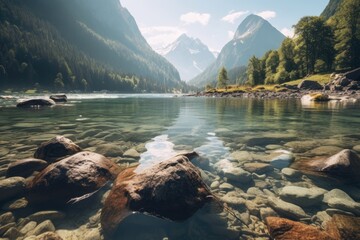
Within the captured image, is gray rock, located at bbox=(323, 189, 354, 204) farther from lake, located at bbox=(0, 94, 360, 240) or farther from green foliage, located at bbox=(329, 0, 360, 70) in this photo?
green foliage, located at bbox=(329, 0, 360, 70)

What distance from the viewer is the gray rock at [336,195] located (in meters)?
6.39

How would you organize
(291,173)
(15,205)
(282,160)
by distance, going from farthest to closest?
1. (282,160)
2. (291,173)
3. (15,205)

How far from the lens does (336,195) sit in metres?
6.56

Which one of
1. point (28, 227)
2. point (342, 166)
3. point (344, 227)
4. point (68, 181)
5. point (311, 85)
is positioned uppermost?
point (311, 85)

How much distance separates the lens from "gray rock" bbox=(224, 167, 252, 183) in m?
7.95

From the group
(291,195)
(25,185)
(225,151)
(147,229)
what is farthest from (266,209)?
(25,185)

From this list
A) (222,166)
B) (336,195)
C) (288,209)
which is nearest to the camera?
(288,209)

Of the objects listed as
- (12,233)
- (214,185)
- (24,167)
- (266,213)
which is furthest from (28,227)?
(266,213)

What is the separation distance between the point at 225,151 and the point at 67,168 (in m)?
7.33

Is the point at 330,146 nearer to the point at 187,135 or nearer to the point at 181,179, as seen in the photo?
the point at 187,135

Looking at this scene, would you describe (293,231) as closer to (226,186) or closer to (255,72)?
(226,186)

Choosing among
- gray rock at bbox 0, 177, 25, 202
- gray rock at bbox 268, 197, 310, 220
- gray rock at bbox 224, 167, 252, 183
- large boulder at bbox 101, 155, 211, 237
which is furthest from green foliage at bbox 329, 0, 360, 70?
gray rock at bbox 0, 177, 25, 202

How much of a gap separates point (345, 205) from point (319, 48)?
310 feet

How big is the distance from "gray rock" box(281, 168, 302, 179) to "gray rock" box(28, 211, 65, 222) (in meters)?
7.44
